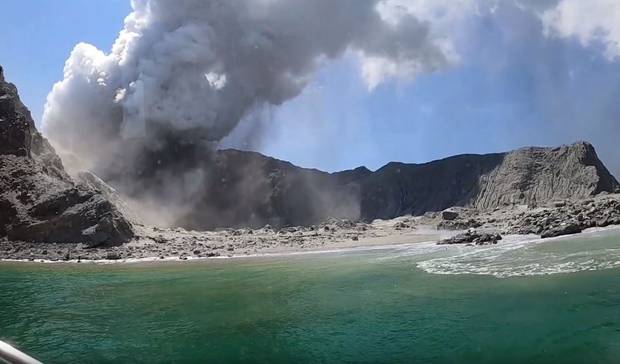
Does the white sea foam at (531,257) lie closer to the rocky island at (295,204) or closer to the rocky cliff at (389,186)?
the rocky island at (295,204)

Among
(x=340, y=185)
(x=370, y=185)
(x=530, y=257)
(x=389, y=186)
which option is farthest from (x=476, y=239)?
(x=370, y=185)

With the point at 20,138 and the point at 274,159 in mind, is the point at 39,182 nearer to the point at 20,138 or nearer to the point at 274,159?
the point at 20,138

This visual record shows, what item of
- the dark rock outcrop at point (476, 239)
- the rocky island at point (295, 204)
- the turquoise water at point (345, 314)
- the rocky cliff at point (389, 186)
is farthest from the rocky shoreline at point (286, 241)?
the rocky cliff at point (389, 186)

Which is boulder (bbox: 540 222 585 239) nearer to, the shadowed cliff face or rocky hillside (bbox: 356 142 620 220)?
rocky hillside (bbox: 356 142 620 220)

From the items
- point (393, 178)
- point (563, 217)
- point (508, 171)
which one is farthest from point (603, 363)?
point (393, 178)

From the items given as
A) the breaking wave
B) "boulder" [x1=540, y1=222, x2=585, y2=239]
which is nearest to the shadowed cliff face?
"boulder" [x1=540, y1=222, x2=585, y2=239]

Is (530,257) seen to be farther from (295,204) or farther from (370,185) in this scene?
(370,185)
